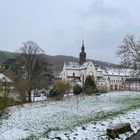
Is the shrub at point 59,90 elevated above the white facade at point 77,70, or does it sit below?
below

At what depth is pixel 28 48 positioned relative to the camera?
2507 inches

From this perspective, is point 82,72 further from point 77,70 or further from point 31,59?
point 31,59

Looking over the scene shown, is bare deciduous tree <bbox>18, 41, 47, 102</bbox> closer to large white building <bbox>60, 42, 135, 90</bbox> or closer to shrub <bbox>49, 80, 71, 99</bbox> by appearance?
shrub <bbox>49, 80, 71, 99</bbox>

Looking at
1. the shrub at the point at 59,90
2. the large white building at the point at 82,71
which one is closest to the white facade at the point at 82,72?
the large white building at the point at 82,71

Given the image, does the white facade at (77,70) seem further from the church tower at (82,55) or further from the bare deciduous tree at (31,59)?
the bare deciduous tree at (31,59)

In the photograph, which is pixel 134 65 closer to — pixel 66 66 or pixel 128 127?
pixel 128 127

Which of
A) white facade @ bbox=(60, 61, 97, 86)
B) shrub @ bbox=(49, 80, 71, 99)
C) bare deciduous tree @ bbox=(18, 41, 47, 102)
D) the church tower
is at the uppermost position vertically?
the church tower

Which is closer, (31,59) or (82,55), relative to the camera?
(31,59)

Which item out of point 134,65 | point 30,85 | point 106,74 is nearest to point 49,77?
point 30,85

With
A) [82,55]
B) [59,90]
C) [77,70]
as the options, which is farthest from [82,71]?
[59,90]

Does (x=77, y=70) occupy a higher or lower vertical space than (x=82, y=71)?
higher

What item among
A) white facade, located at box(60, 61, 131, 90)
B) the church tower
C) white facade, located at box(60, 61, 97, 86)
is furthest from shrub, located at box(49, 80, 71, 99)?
white facade, located at box(60, 61, 97, 86)

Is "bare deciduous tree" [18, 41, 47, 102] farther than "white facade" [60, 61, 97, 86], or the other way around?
"white facade" [60, 61, 97, 86]

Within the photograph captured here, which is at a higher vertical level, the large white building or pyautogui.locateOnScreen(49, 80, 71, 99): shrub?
the large white building
